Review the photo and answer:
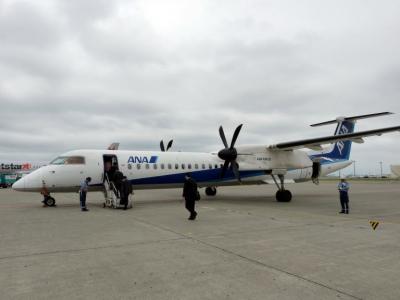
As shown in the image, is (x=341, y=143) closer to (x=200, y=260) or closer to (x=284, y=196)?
(x=284, y=196)

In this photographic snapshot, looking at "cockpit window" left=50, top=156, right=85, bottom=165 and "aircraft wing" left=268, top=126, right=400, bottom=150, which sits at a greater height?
"aircraft wing" left=268, top=126, right=400, bottom=150

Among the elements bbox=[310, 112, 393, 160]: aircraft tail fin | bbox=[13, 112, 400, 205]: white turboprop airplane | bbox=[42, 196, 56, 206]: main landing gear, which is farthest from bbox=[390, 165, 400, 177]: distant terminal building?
bbox=[42, 196, 56, 206]: main landing gear

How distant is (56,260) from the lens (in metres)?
6.38

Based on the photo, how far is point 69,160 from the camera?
1664 centimetres

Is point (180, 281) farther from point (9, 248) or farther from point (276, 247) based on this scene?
point (9, 248)

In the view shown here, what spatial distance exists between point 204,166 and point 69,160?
808 cm

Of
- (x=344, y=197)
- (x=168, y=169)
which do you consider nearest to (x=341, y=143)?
(x=344, y=197)

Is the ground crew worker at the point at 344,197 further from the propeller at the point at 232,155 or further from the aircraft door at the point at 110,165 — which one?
the aircraft door at the point at 110,165

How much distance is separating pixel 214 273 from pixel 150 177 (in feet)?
43.8

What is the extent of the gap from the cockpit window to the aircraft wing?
1098 centimetres

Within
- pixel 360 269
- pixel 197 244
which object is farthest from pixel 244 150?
pixel 360 269

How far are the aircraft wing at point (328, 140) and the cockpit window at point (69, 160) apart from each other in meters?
11.0

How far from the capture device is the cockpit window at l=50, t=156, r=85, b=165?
16.5m

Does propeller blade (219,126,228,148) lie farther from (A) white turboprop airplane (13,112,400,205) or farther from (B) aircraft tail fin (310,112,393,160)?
(B) aircraft tail fin (310,112,393,160)
